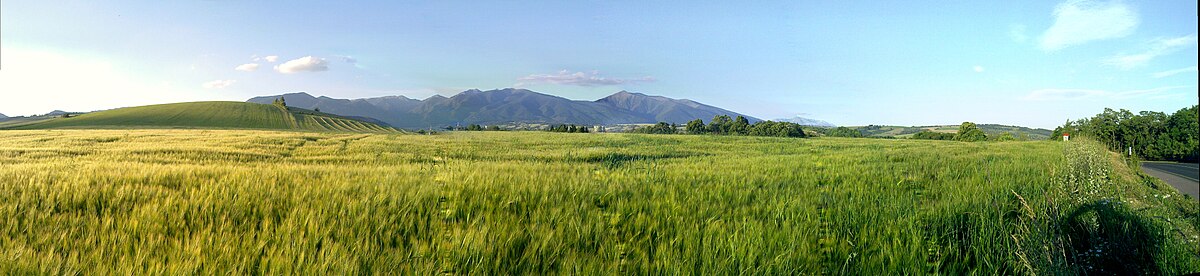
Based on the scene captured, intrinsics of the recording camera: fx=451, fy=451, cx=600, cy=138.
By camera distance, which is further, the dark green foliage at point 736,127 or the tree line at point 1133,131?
the dark green foliage at point 736,127

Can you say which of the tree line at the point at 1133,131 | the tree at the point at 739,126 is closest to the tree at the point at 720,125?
the tree at the point at 739,126

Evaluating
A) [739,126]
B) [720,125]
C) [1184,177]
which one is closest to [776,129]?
[739,126]

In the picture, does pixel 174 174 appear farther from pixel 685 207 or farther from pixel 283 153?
pixel 283 153

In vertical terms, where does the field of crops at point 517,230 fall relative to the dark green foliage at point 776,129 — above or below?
below

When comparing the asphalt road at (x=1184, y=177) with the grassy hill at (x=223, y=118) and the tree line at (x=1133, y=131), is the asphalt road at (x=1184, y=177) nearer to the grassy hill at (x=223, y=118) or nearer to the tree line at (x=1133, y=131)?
the tree line at (x=1133, y=131)

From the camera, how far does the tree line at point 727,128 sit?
27000 millimetres

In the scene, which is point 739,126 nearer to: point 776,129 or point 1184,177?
point 776,129

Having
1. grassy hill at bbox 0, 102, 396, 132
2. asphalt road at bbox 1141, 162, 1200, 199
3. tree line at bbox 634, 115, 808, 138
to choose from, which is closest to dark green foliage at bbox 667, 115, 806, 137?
tree line at bbox 634, 115, 808, 138

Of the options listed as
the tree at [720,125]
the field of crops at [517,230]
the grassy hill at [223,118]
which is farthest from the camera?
the grassy hill at [223,118]

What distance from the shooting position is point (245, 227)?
254cm

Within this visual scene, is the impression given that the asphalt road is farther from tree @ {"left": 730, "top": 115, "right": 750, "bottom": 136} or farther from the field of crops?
tree @ {"left": 730, "top": 115, "right": 750, "bottom": 136}

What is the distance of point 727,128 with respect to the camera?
44438 mm

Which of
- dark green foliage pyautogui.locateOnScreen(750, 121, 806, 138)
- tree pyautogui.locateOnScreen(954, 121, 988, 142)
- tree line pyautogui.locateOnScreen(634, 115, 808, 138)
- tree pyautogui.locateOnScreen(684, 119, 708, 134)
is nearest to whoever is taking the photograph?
tree line pyautogui.locateOnScreen(634, 115, 808, 138)

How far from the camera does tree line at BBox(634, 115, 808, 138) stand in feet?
88.6
